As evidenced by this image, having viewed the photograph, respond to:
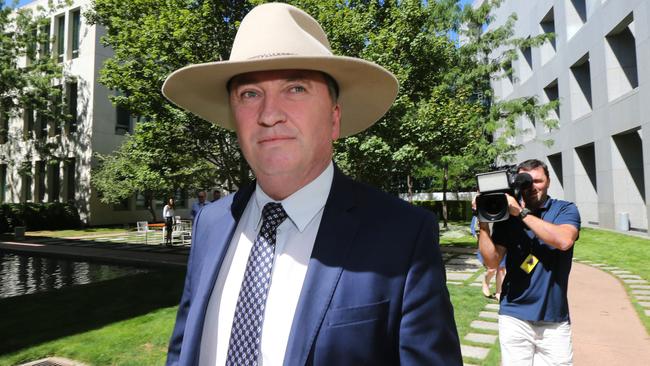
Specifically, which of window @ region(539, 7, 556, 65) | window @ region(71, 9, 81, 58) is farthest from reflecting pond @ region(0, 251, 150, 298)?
window @ region(539, 7, 556, 65)

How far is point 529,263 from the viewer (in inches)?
134

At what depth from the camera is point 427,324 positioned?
4.55 ft

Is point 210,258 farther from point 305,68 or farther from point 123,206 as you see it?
point 123,206

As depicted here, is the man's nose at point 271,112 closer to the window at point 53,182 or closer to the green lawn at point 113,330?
the green lawn at point 113,330

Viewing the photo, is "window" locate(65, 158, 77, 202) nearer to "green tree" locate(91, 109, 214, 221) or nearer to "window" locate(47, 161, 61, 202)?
"window" locate(47, 161, 61, 202)

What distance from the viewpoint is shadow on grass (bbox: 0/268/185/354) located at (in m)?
5.59

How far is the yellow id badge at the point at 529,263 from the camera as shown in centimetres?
339

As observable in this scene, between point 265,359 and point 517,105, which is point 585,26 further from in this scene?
point 265,359

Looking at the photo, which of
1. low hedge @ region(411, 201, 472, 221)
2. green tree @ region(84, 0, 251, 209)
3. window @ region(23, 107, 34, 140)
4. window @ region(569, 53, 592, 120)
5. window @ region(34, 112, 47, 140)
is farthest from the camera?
low hedge @ region(411, 201, 472, 221)

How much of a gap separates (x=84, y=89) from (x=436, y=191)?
30586 mm

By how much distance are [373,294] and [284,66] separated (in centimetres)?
93

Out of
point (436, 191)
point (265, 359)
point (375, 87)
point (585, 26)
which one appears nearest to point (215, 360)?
point (265, 359)

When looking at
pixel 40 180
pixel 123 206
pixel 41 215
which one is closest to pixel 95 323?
pixel 41 215

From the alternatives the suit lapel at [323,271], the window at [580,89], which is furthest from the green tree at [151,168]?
the window at [580,89]
